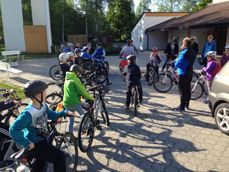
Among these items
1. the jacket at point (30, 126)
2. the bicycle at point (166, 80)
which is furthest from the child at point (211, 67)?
the jacket at point (30, 126)

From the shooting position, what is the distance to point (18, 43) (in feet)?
92.3

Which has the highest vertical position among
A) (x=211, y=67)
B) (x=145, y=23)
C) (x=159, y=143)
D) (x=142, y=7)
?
(x=142, y=7)

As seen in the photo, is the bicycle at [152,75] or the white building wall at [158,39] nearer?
the bicycle at [152,75]

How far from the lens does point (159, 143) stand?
17.7 ft

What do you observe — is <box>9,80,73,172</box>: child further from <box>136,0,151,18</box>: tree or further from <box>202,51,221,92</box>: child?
<box>136,0,151,18</box>: tree

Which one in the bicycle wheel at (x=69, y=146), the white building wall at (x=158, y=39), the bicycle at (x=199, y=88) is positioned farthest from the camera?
the white building wall at (x=158, y=39)

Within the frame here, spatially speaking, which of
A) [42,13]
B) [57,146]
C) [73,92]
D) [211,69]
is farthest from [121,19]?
[57,146]

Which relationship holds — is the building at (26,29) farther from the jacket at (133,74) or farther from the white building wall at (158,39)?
the jacket at (133,74)

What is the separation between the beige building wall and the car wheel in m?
25.7

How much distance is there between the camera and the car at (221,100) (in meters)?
5.53

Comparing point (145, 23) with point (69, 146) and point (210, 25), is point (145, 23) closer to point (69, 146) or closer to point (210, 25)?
point (210, 25)

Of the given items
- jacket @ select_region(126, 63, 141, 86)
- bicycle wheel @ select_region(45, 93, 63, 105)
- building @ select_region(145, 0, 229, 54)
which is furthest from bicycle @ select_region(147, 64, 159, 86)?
building @ select_region(145, 0, 229, 54)

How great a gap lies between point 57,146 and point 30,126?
0.66 m

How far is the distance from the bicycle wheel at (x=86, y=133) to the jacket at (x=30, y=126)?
1295 mm
